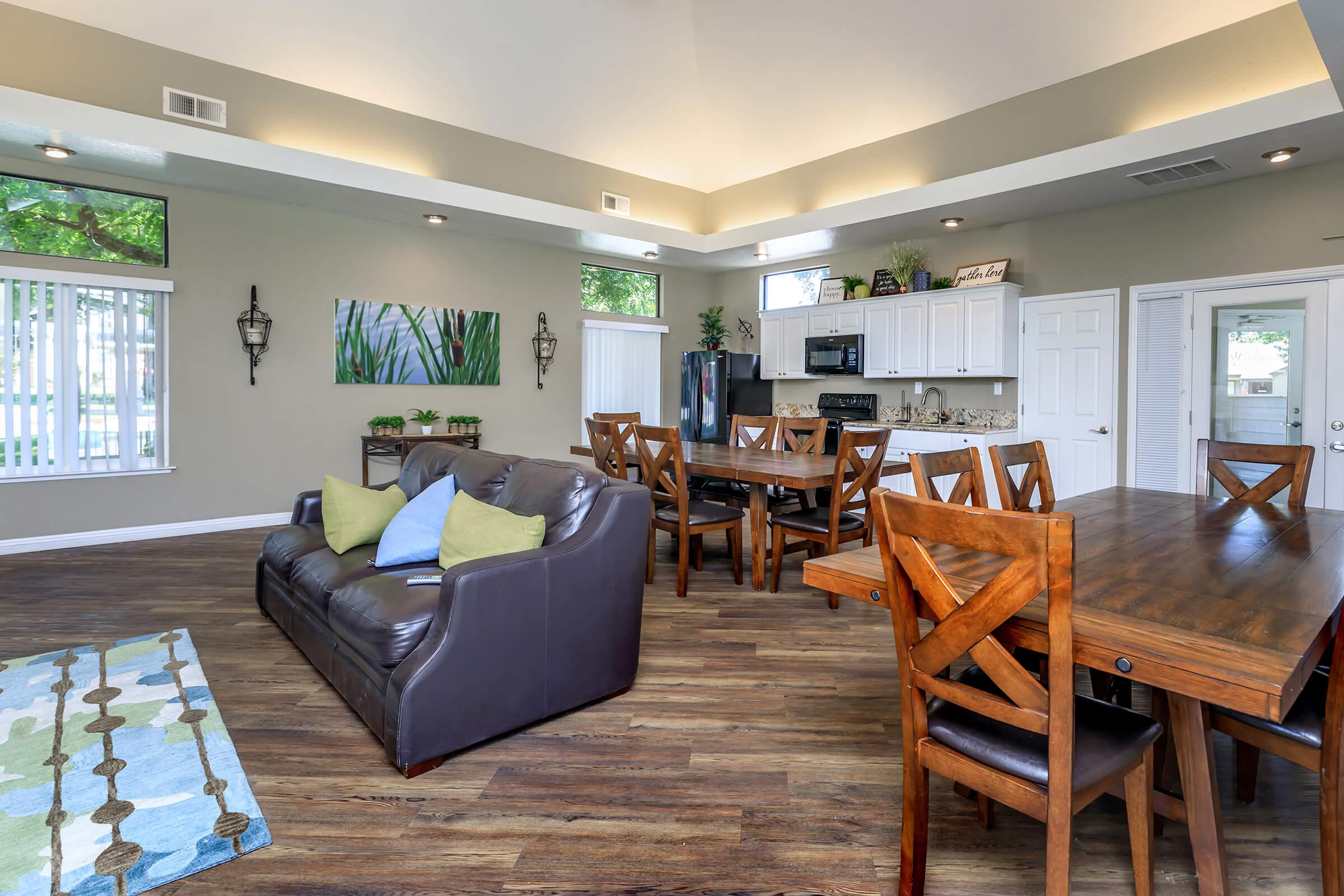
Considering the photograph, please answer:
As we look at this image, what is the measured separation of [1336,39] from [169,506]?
24.7 feet

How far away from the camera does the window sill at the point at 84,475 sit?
15.6 feet

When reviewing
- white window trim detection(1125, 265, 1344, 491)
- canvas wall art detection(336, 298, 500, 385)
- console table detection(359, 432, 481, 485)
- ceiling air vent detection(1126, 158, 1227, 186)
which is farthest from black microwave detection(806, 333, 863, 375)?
console table detection(359, 432, 481, 485)

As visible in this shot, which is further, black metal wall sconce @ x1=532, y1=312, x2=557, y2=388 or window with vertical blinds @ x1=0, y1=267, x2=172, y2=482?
black metal wall sconce @ x1=532, y1=312, x2=557, y2=388

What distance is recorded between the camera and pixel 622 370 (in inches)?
312

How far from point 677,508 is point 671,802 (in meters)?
2.25

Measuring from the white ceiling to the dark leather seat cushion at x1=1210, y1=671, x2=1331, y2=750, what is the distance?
452 centimetres

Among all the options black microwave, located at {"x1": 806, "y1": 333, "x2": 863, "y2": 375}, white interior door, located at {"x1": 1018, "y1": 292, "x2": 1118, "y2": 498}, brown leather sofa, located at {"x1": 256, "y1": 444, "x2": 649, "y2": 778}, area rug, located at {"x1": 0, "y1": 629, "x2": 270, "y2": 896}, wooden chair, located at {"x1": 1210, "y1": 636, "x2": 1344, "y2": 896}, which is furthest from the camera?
black microwave, located at {"x1": 806, "y1": 333, "x2": 863, "y2": 375}

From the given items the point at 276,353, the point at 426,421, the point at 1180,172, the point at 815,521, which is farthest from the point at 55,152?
the point at 1180,172

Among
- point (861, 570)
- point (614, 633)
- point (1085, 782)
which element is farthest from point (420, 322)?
point (1085, 782)

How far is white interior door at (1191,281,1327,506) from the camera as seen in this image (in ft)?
14.8

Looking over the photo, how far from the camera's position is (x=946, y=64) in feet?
17.4

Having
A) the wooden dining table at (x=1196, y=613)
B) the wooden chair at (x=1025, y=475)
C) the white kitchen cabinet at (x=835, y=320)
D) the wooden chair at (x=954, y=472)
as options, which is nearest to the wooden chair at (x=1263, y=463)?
the wooden dining table at (x=1196, y=613)

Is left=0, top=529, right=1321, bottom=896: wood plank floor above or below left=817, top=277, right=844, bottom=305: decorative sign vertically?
below

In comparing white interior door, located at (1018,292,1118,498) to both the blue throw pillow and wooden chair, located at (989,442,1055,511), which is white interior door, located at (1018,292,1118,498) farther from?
the blue throw pillow
